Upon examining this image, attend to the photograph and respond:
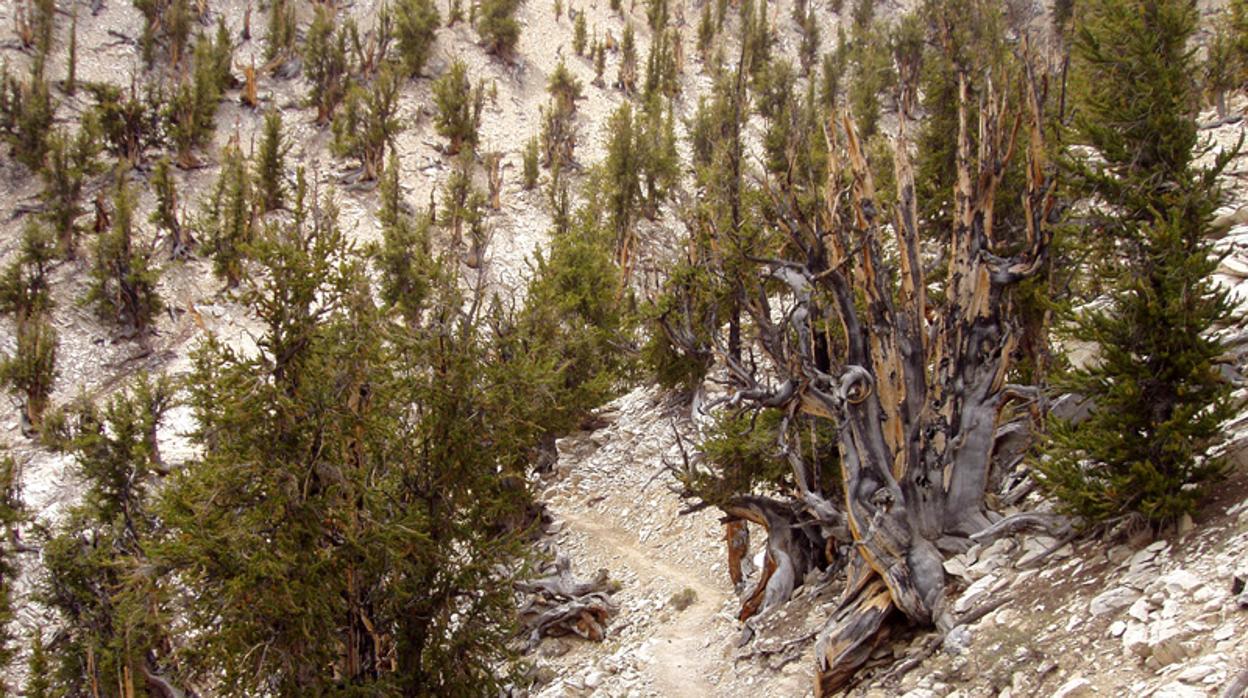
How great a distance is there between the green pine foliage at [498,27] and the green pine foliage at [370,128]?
29.2ft

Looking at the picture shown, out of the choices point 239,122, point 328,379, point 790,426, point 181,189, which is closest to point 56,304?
point 181,189

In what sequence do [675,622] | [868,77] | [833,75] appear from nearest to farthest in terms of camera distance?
[675,622], [868,77], [833,75]

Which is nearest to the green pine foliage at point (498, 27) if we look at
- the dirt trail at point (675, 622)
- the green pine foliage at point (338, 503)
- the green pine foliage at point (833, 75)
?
the green pine foliage at point (833, 75)

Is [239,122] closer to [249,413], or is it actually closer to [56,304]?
[56,304]

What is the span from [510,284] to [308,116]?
514 inches

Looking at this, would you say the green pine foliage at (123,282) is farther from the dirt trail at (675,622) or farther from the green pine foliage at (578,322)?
the dirt trail at (675,622)

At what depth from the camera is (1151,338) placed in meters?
6.16

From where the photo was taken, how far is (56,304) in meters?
23.3

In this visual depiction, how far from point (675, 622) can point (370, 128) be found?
24683mm

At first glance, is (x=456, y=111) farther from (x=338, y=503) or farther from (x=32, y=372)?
(x=338, y=503)

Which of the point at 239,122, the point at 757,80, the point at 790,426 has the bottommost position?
the point at 790,426

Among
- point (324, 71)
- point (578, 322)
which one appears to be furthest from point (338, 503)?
point (324, 71)

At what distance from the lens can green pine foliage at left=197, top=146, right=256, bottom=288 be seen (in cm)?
2447

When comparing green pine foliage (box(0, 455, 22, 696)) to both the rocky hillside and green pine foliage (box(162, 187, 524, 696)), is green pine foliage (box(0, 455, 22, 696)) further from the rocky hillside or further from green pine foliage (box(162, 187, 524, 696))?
green pine foliage (box(162, 187, 524, 696))
